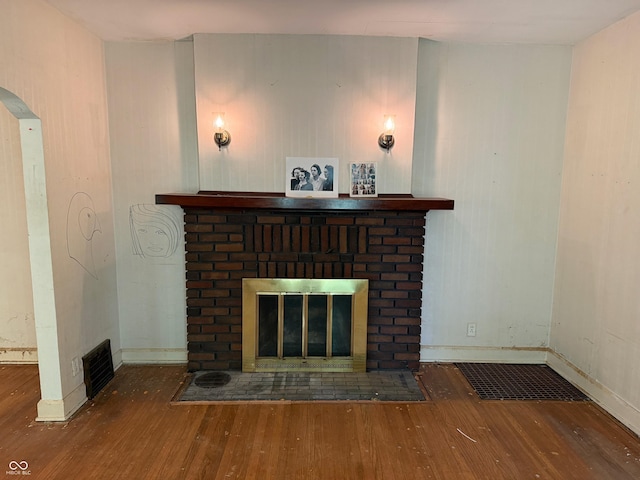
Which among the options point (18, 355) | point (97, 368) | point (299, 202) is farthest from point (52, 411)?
point (299, 202)

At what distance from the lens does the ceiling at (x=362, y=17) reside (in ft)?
7.43

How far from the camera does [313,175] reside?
291 cm

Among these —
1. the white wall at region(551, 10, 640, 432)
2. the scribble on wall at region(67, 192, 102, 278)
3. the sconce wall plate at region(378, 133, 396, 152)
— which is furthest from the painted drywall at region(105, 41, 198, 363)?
the white wall at region(551, 10, 640, 432)

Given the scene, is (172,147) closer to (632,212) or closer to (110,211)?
(110,211)

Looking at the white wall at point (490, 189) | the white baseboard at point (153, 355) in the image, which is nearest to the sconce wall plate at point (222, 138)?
the white wall at point (490, 189)

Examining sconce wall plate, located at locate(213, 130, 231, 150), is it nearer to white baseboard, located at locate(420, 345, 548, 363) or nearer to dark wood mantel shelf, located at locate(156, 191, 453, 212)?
dark wood mantel shelf, located at locate(156, 191, 453, 212)

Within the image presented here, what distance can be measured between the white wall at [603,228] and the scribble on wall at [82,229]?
3.44 metres

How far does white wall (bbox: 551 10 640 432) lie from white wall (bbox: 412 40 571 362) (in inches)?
5.2

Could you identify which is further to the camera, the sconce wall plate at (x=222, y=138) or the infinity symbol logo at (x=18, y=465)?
the sconce wall plate at (x=222, y=138)

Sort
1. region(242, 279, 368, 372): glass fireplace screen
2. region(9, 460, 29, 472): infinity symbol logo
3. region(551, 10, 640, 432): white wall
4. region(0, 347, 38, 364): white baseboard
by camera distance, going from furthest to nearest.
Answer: region(0, 347, 38, 364): white baseboard
region(242, 279, 368, 372): glass fireplace screen
region(551, 10, 640, 432): white wall
region(9, 460, 29, 472): infinity symbol logo

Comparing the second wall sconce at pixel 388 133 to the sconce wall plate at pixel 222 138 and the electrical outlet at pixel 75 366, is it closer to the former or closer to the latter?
the sconce wall plate at pixel 222 138

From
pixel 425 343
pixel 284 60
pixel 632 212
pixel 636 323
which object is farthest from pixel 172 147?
pixel 636 323

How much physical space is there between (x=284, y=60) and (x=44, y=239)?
1.93 metres

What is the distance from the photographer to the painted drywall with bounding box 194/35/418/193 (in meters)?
2.81
